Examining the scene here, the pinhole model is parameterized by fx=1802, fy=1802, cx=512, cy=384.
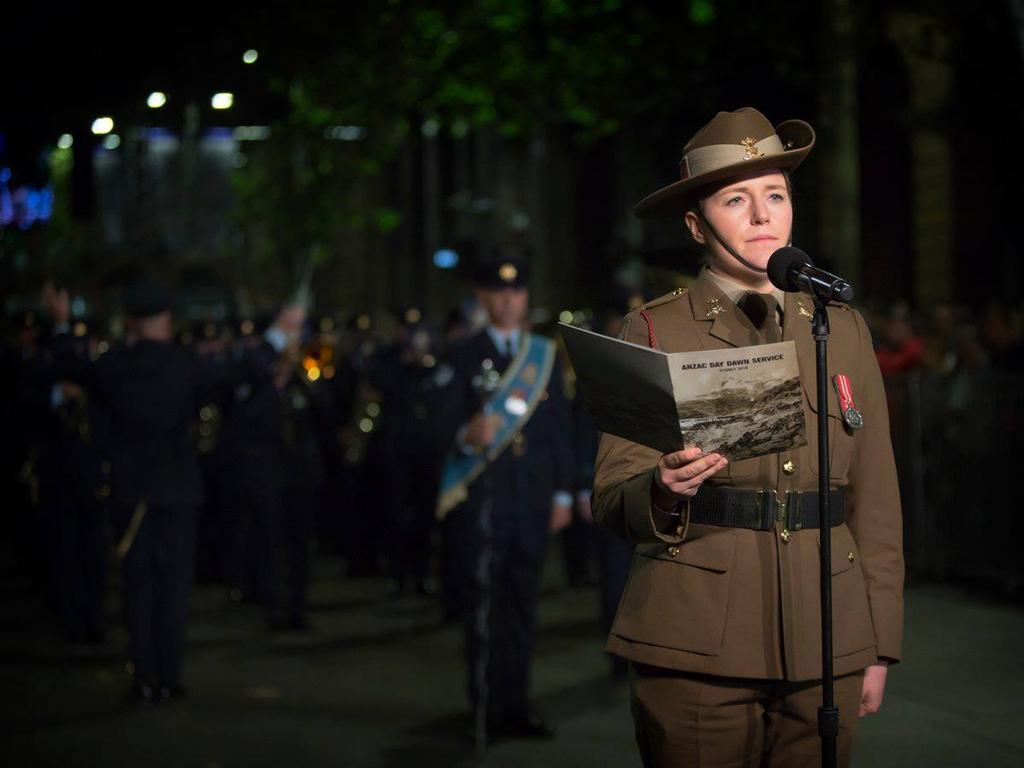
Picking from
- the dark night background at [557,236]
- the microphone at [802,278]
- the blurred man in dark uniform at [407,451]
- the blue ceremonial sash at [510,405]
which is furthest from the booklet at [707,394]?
the blurred man in dark uniform at [407,451]

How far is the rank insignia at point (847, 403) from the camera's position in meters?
4.50

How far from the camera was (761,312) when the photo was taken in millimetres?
4570

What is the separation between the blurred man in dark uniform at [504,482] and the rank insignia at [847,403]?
4.58 metres

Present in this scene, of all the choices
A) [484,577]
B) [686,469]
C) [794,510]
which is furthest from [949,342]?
[686,469]

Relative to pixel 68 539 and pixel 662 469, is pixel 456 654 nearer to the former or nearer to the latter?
pixel 68 539

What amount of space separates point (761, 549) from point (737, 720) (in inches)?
16.8

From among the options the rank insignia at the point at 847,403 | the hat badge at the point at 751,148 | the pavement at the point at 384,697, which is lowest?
the pavement at the point at 384,697

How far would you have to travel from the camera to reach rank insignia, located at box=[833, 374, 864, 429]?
450 cm

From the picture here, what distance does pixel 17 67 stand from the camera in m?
9.98

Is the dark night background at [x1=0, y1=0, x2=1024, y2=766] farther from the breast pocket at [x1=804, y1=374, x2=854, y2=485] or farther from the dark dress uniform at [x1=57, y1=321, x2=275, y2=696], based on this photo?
the breast pocket at [x1=804, y1=374, x2=854, y2=485]

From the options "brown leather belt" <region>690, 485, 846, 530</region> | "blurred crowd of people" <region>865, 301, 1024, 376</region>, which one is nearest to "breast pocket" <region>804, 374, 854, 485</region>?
"brown leather belt" <region>690, 485, 846, 530</region>

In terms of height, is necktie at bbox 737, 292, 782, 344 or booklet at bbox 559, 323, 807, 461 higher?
necktie at bbox 737, 292, 782, 344

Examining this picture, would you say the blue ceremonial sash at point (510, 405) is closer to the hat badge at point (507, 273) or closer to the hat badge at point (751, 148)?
the hat badge at point (507, 273)

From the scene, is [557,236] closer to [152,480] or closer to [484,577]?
[152,480]
